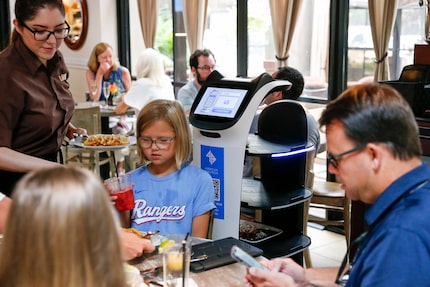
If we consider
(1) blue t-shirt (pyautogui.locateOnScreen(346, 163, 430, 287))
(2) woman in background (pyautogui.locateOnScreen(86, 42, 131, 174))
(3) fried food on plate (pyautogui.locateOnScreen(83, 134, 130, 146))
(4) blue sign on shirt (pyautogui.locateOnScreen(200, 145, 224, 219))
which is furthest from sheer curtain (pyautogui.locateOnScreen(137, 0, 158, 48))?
(1) blue t-shirt (pyautogui.locateOnScreen(346, 163, 430, 287))

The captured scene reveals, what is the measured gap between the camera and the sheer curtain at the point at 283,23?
5.30 meters

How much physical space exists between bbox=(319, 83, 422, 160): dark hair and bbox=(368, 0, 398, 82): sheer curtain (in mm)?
3299

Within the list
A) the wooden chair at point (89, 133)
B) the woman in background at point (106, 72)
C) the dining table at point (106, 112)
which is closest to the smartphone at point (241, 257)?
the wooden chair at point (89, 133)

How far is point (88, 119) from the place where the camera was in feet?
18.8

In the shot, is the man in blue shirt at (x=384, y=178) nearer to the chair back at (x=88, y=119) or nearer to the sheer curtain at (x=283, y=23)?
the sheer curtain at (x=283, y=23)

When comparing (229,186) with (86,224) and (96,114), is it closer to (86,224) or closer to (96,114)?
(86,224)

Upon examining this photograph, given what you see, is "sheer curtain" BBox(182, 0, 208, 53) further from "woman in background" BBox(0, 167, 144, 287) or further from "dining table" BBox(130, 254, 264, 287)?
"woman in background" BBox(0, 167, 144, 287)

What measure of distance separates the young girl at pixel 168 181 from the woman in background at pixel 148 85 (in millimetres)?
3134

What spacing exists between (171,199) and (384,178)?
1.23 meters

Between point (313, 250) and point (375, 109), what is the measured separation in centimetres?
331

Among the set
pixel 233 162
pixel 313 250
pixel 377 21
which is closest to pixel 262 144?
pixel 233 162

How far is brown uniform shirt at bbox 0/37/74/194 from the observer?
8.23 feet

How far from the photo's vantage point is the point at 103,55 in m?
7.09

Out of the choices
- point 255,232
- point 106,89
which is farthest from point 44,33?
point 106,89
